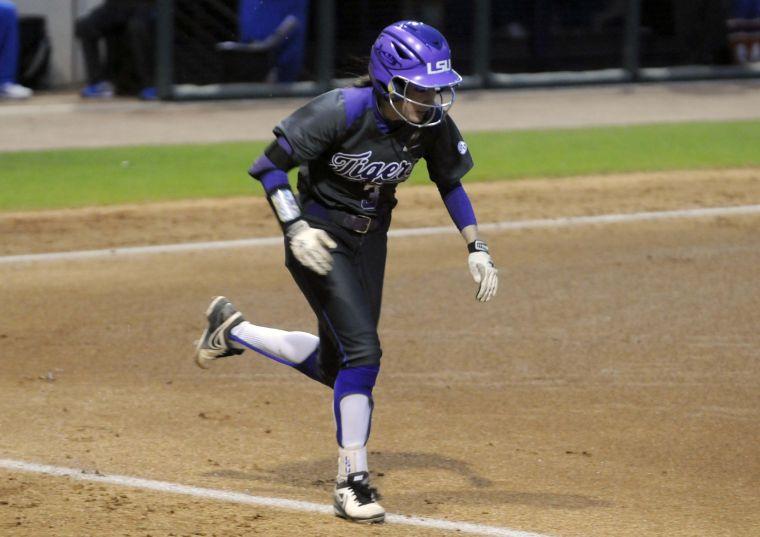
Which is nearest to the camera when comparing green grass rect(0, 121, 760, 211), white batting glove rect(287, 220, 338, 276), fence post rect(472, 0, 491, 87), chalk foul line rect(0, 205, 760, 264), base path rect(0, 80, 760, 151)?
white batting glove rect(287, 220, 338, 276)

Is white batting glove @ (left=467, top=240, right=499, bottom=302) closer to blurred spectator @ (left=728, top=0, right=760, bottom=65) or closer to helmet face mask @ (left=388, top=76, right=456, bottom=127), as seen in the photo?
helmet face mask @ (left=388, top=76, right=456, bottom=127)

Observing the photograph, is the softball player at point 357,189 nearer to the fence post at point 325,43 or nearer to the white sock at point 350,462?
the white sock at point 350,462

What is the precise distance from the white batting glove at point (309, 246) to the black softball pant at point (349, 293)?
14 cm

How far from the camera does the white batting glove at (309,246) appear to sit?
514cm

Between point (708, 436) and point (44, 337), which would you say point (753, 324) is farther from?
point (44, 337)

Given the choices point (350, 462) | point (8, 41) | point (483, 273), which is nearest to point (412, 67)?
point (483, 273)

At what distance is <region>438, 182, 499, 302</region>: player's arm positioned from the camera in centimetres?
554

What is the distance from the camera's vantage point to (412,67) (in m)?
5.21

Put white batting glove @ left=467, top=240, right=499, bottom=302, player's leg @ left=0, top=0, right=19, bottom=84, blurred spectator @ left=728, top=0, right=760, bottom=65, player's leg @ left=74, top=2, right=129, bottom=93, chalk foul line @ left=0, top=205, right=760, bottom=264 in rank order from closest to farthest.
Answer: white batting glove @ left=467, top=240, right=499, bottom=302 → chalk foul line @ left=0, top=205, right=760, bottom=264 → player's leg @ left=0, top=0, right=19, bottom=84 → player's leg @ left=74, top=2, right=129, bottom=93 → blurred spectator @ left=728, top=0, right=760, bottom=65

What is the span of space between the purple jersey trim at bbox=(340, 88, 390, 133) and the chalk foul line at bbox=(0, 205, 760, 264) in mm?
5058

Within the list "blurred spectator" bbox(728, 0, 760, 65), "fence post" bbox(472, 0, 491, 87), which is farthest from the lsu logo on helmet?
"blurred spectator" bbox(728, 0, 760, 65)

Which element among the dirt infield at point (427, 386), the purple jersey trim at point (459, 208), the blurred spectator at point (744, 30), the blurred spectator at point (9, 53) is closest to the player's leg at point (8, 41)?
the blurred spectator at point (9, 53)

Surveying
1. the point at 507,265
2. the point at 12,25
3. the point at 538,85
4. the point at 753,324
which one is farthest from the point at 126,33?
the point at 753,324

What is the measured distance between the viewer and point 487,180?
1281 cm
